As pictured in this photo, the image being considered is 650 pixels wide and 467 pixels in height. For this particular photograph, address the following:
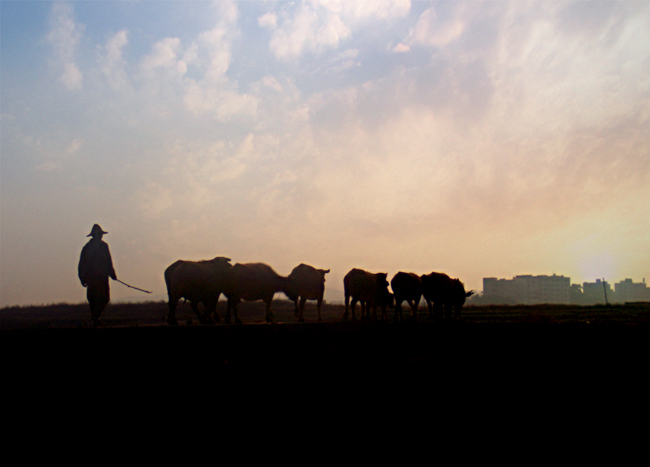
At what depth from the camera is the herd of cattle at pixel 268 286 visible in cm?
1284

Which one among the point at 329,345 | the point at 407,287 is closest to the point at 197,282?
the point at 329,345

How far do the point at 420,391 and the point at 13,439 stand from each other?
4.48 m

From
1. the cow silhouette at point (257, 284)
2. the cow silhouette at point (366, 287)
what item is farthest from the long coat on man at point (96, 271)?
the cow silhouette at point (366, 287)

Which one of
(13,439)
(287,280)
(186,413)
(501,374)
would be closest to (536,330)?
(501,374)

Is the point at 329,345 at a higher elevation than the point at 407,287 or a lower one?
lower

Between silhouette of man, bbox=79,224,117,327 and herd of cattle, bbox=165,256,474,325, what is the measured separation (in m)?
1.77

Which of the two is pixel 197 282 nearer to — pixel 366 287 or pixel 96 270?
pixel 96 270

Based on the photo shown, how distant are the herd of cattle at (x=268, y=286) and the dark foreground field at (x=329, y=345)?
5450 millimetres

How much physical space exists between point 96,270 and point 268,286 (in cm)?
553

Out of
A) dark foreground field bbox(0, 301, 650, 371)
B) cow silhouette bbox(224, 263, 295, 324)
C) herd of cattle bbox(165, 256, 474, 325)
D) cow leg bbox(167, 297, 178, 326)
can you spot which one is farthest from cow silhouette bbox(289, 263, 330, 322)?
dark foreground field bbox(0, 301, 650, 371)

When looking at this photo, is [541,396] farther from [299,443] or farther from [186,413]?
[186,413]

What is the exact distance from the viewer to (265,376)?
5.54 metres

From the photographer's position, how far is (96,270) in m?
11.7

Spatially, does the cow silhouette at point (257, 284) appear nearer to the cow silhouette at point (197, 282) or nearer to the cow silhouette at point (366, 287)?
the cow silhouette at point (197, 282)
